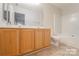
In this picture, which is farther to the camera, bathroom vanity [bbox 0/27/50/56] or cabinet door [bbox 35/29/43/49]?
cabinet door [bbox 35/29/43/49]

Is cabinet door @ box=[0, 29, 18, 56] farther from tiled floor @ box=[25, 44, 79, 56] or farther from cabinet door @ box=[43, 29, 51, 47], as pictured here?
cabinet door @ box=[43, 29, 51, 47]

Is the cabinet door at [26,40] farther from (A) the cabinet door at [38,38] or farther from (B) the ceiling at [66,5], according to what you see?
(B) the ceiling at [66,5]

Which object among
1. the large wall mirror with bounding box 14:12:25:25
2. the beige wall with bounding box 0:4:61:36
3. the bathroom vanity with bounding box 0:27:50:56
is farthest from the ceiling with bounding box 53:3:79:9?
the large wall mirror with bounding box 14:12:25:25

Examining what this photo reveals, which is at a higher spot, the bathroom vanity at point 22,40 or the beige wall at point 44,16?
the beige wall at point 44,16

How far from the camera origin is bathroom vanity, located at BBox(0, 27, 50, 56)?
188 cm

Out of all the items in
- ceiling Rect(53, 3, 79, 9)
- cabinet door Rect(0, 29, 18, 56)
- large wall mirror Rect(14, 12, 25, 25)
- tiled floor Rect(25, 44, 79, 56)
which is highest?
ceiling Rect(53, 3, 79, 9)

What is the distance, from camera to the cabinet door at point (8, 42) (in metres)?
1.87

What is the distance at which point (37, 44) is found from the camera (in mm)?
2021

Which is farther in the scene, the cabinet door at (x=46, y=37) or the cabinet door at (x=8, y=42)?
the cabinet door at (x=46, y=37)

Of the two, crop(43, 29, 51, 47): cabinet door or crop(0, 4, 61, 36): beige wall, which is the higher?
crop(0, 4, 61, 36): beige wall

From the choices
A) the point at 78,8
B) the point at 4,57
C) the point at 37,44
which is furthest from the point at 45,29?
the point at 4,57

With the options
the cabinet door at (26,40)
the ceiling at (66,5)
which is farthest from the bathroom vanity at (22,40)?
the ceiling at (66,5)

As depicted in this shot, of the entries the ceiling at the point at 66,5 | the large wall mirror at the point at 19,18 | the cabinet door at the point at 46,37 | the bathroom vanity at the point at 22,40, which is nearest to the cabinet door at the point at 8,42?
the bathroom vanity at the point at 22,40

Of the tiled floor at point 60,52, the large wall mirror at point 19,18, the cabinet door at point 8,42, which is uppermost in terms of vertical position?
the large wall mirror at point 19,18
